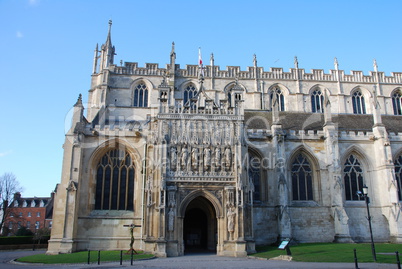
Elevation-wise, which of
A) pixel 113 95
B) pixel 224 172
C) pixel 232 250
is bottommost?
pixel 232 250

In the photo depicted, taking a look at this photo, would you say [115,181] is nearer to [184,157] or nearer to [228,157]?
[184,157]

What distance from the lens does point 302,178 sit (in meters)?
28.0

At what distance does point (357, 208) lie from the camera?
89.2 ft

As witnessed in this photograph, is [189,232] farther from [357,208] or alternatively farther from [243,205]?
[357,208]

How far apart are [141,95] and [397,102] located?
3108 centimetres

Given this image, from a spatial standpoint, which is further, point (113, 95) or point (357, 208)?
point (113, 95)

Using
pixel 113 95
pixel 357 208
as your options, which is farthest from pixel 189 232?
pixel 113 95

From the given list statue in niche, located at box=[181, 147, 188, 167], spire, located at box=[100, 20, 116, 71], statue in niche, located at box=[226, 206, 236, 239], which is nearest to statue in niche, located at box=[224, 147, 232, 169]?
statue in niche, located at box=[181, 147, 188, 167]

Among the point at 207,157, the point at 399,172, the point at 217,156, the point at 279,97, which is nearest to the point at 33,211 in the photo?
the point at 279,97

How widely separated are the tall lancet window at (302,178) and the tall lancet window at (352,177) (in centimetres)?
296

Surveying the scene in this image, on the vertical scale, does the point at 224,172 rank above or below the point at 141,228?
above

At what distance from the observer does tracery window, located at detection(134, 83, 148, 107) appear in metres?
39.5

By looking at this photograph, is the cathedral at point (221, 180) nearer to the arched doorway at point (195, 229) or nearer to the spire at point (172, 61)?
the arched doorway at point (195, 229)

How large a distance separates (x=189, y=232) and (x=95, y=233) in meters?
7.09
